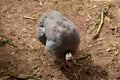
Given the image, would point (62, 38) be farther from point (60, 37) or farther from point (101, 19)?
point (101, 19)

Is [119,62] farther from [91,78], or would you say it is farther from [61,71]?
[61,71]

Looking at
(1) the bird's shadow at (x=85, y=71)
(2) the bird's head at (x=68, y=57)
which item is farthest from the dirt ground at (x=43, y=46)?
(2) the bird's head at (x=68, y=57)

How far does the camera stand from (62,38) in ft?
10.3

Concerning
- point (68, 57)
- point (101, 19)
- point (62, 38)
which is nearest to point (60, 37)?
point (62, 38)

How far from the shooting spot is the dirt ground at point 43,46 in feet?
11.3

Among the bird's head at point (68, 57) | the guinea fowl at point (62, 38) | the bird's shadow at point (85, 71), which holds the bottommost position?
the bird's shadow at point (85, 71)

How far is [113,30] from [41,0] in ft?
3.63

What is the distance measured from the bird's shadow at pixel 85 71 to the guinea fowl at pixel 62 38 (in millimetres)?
178

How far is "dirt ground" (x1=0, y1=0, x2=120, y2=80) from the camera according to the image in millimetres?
3441

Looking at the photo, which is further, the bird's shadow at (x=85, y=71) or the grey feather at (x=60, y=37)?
the bird's shadow at (x=85, y=71)

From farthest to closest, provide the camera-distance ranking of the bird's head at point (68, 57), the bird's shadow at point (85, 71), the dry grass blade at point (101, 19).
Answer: the dry grass blade at point (101, 19), the bird's shadow at point (85, 71), the bird's head at point (68, 57)

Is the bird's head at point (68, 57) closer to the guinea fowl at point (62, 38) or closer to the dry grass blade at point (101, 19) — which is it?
the guinea fowl at point (62, 38)

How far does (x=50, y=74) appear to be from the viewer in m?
3.44

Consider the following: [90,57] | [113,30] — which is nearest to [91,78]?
[90,57]
